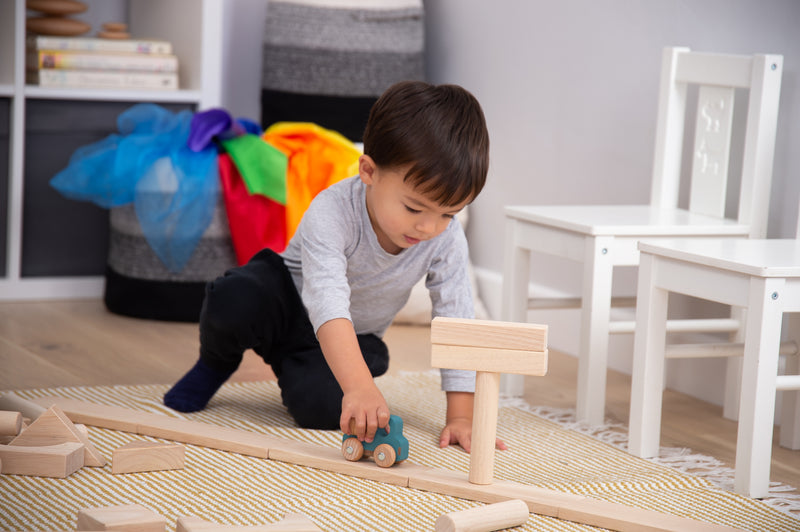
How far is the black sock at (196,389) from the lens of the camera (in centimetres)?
135

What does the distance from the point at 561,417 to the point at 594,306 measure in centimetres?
18

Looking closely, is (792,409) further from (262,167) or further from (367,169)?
(262,167)

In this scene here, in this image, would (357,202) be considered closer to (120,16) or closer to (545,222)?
(545,222)

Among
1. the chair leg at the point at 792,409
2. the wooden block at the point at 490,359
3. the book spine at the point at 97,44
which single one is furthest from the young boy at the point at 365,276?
the book spine at the point at 97,44

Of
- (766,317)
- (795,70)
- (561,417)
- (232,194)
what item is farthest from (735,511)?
(232,194)

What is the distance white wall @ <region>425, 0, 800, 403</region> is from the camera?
150 centimetres

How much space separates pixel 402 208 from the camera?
1.12 metres

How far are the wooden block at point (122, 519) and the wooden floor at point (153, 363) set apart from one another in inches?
24.8

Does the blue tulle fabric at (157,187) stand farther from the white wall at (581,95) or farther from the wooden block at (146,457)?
the wooden block at (146,457)

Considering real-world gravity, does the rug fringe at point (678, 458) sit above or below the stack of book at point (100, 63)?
below

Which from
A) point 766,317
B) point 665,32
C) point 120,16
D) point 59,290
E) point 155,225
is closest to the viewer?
point 766,317

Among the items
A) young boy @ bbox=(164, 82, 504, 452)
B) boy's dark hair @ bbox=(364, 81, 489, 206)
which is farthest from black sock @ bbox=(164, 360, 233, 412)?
boy's dark hair @ bbox=(364, 81, 489, 206)

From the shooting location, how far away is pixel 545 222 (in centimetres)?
147

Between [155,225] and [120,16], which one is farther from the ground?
[120,16]
